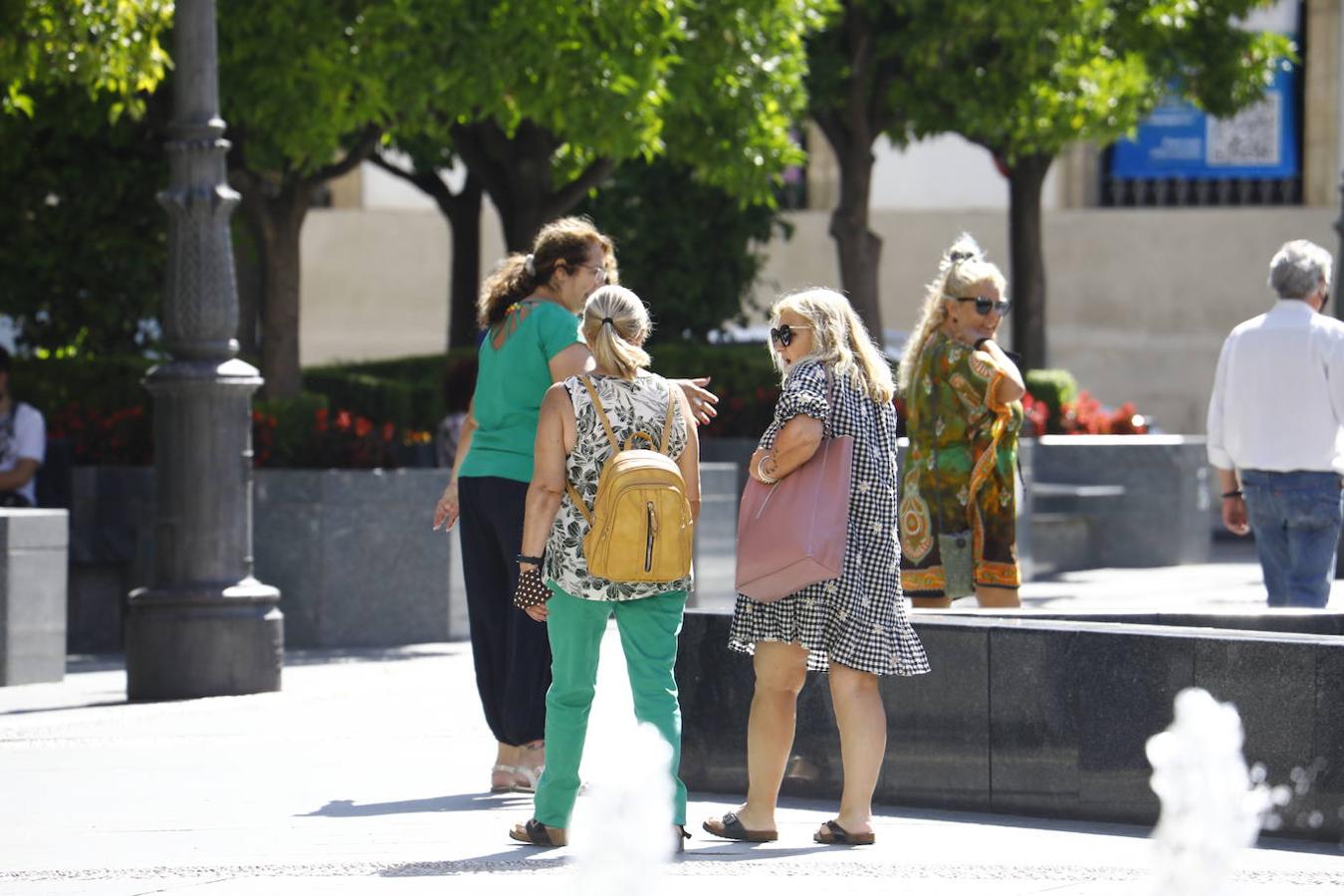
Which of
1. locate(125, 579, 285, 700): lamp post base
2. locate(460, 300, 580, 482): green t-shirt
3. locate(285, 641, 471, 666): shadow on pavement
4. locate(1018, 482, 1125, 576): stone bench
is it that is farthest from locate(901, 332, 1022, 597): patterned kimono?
locate(1018, 482, 1125, 576): stone bench

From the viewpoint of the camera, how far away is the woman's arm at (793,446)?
6.48 meters

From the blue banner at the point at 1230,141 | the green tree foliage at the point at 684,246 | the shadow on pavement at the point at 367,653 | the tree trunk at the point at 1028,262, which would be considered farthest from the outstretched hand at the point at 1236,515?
the blue banner at the point at 1230,141

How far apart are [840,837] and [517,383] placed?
1.81m

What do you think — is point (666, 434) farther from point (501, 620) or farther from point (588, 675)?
point (501, 620)

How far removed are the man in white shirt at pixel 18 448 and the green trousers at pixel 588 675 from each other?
22.3 ft

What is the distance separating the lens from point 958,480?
344 inches

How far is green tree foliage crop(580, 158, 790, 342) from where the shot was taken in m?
24.1

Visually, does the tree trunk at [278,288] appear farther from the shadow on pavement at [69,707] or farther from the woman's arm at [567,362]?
the woman's arm at [567,362]

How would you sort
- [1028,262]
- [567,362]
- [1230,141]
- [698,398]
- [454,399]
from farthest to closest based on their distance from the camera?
[1230,141]
[1028,262]
[454,399]
[567,362]
[698,398]

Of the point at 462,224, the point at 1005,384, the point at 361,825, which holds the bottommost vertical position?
the point at 361,825

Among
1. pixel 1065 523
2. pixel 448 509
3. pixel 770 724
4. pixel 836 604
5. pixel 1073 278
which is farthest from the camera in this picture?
pixel 1073 278

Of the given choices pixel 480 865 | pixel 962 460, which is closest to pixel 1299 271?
pixel 962 460

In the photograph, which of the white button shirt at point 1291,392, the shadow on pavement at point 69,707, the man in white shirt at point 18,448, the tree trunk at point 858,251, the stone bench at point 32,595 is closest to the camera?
the white button shirt at point 1291,392

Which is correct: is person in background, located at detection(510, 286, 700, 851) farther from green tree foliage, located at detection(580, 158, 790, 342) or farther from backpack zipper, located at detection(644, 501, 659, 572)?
green tree foliage, located at detection(580, 158, 790, 342)
